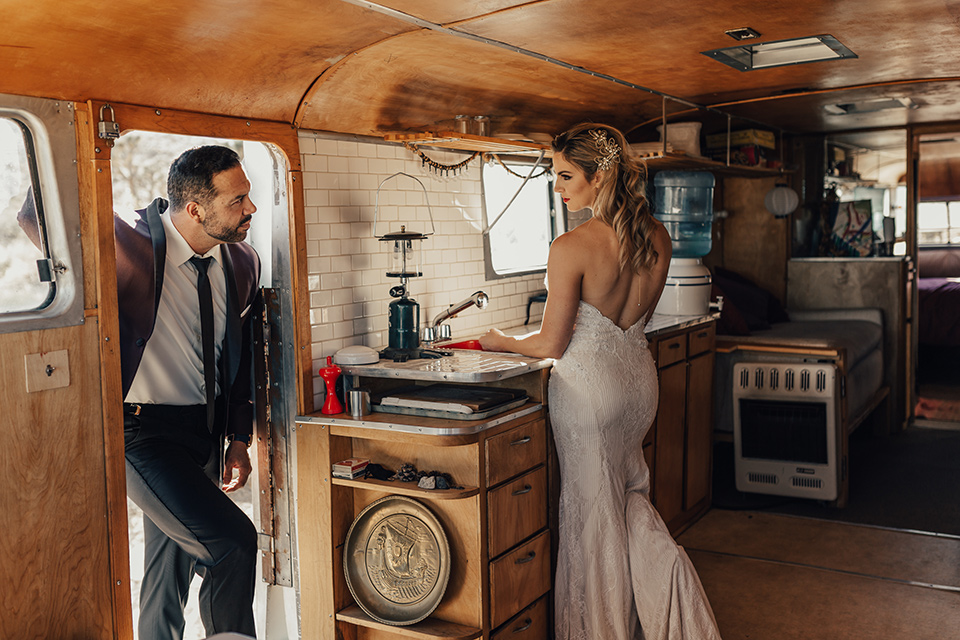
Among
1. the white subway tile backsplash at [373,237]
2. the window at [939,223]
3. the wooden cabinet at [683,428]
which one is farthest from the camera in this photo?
the window at [939,223]

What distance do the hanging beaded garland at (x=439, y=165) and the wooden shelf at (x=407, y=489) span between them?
1.62m

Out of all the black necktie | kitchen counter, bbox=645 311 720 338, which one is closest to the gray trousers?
the black necktie

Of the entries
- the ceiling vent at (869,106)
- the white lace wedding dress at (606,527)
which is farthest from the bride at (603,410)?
the ceiling vent at (869,106)

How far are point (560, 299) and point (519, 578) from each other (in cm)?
113

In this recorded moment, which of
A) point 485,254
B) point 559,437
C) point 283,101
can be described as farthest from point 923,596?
point 283,101

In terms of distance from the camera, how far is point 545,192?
5.54m

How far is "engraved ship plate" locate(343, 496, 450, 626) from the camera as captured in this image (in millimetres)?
3254

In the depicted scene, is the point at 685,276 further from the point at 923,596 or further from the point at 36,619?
the point at 36,619

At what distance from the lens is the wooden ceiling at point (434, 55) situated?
2.48 metres

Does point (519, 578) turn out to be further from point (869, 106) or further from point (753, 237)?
point (753, 237)

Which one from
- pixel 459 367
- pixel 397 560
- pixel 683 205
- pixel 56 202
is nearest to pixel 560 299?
pixel 459 367

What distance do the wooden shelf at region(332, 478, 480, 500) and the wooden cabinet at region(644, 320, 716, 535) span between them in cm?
162

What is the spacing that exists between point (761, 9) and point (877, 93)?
267cm

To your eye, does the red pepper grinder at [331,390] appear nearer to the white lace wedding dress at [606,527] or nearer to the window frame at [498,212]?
the white lace wedding dress at [606,527]
